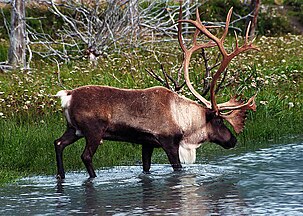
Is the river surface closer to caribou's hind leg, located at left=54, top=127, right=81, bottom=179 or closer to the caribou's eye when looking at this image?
caribou's hind leg, located at left=54, top=127, right=81, bottom=179

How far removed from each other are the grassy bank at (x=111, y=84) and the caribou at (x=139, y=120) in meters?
0.80

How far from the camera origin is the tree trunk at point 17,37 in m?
14.7

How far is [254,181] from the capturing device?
7992 mm

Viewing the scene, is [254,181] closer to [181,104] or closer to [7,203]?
[181,104]

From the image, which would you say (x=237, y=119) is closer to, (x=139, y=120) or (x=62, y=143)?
(x=139, y=120)

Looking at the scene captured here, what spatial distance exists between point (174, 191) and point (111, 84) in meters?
4.77

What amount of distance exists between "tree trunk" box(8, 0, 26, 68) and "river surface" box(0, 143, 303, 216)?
20.6 ft

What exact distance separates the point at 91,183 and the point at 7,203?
3.61 ft

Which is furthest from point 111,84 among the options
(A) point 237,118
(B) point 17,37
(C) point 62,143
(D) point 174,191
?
(D) point 174,191

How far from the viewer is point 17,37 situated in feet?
49.0

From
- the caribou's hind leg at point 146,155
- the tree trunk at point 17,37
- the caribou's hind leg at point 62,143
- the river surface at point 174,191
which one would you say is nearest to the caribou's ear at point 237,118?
the river surface at point 174,191

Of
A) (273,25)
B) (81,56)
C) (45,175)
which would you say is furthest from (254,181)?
(273,25)

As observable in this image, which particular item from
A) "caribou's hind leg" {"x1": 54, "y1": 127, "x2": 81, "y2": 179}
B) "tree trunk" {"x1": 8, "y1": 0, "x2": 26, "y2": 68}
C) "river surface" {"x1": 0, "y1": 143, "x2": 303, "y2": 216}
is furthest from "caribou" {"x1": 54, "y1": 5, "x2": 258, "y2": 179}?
"tree trunk" {"x1": 8, "y1": 0, "x2": 26, "y2": 68}

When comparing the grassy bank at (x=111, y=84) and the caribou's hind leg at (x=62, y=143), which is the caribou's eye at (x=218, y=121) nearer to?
the grassy bank at (x=111, y=84)
